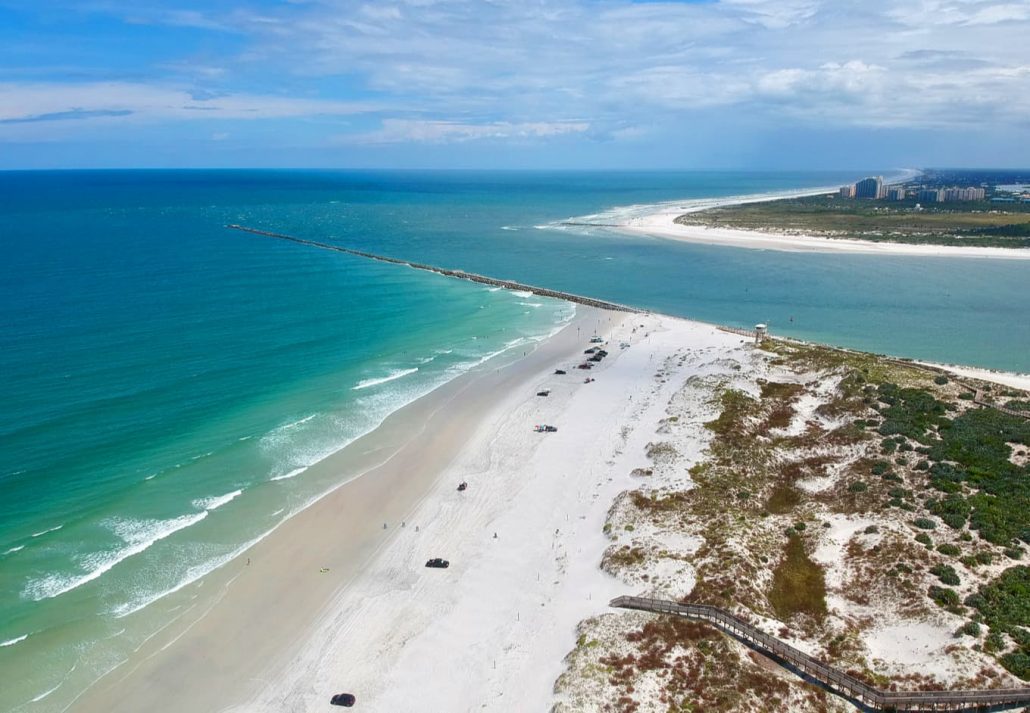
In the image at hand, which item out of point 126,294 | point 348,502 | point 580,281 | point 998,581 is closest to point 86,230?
point 126,294

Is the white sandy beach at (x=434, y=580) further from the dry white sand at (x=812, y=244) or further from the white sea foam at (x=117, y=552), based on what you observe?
the dry white sand at (x=812, y=244)

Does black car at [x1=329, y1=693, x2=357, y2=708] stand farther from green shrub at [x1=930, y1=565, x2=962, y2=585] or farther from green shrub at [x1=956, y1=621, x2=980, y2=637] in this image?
green shrub at [x1=930, y1=565, x2=962, y2=585]

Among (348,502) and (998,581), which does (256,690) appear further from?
(998,581)

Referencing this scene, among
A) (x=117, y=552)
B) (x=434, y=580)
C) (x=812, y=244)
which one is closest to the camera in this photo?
(x=434, y=580)

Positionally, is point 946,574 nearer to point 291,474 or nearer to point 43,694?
point 291,474

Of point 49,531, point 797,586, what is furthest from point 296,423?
point 797,586

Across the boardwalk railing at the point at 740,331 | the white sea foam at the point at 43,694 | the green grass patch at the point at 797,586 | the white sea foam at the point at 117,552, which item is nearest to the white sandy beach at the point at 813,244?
the boardwalk railing at the point at 740,331
